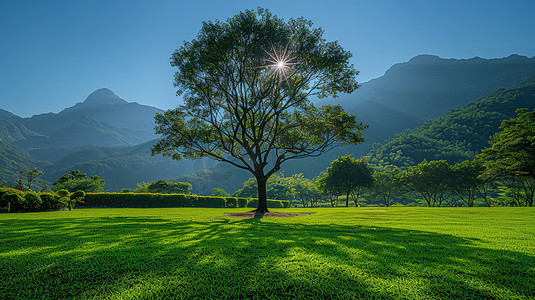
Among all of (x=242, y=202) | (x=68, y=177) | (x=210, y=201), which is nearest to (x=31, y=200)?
(x=210, y=201)

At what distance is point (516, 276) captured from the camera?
10.5ft

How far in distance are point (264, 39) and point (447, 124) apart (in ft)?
509

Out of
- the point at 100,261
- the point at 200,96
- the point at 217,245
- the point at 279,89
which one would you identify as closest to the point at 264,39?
the point at 279,89

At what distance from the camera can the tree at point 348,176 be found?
149 feet

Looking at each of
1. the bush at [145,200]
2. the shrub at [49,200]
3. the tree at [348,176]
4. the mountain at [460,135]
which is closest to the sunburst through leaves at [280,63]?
the shrub at [49,200]

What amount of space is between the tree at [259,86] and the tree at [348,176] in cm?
2841

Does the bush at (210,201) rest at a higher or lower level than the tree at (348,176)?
lower

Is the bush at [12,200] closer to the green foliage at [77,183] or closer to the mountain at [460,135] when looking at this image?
the green foliage at [77,183]

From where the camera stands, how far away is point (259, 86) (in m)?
17.8

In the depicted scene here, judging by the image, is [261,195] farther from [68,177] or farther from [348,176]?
[68,177]

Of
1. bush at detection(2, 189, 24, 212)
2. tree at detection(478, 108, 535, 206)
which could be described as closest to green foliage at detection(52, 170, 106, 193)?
bush at detection(2, 189, 24, 212)

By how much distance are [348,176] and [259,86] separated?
3477 centimetres

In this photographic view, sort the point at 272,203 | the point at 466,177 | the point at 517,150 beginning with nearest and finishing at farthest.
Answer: the point at 517,150
the point at 466,177
the point at 272,203

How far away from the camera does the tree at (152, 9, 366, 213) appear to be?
48.1 feet
